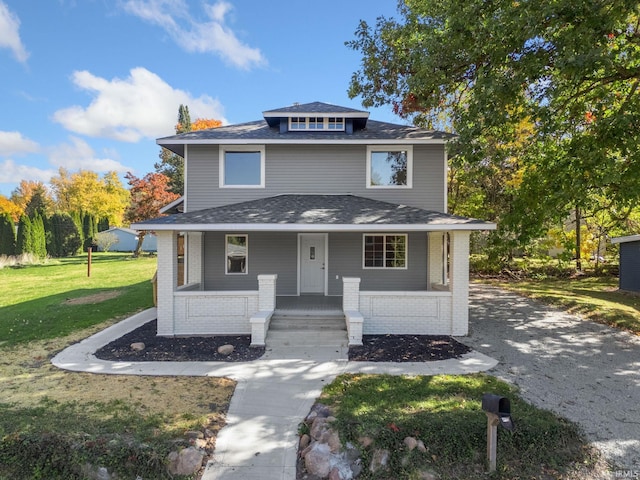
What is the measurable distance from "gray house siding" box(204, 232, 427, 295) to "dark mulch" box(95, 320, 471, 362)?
298cm

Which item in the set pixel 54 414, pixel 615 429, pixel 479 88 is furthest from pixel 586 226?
pixel 54 414

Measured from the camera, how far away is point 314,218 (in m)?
8.81

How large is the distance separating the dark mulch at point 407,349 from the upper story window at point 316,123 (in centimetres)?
709

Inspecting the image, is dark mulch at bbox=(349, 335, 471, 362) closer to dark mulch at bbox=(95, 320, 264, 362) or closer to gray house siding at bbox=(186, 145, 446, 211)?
dark mulch at bbox=(95, 320, 264, 362)

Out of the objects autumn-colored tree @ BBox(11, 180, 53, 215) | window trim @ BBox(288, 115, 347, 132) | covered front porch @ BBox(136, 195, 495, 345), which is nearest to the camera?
covered front porch @ BBox(136, 195, 495, 345)

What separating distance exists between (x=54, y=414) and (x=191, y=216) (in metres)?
5.49

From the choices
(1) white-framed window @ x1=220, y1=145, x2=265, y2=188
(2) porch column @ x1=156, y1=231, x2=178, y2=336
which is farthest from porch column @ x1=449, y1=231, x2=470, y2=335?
(2) porch column @ x1=156, y1=231, x2=178, y2=336

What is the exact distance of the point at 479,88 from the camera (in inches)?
331

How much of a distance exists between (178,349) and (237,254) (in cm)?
440

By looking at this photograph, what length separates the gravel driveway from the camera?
4.36 meters

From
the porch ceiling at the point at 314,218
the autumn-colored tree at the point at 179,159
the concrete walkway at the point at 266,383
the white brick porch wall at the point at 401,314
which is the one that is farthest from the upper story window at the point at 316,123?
the autumn-colored tree at the point at 179,159

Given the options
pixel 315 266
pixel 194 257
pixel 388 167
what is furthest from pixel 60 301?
pixel 388 167

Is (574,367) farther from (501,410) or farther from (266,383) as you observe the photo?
(266,383)

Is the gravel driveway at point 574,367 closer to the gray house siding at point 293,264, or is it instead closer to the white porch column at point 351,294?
the gray house siding at point 293,264
